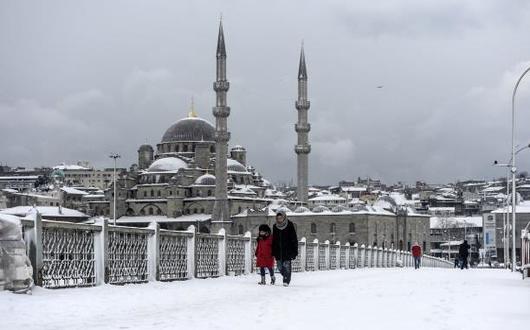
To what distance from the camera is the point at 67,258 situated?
12.1m

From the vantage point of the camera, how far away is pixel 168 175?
10550 centimetres

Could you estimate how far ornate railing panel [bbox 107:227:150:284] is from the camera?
13.6m

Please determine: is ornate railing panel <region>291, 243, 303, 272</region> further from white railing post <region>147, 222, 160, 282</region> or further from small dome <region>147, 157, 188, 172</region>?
small dome <region>147, 157, 188, 172</region>

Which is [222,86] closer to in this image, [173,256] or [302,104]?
[302,104]

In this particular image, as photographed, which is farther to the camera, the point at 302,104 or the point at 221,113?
the point at 302,104

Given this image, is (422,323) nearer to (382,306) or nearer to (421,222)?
(382,306)

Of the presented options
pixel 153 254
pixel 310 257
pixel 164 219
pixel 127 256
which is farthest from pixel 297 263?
pixel 164 219

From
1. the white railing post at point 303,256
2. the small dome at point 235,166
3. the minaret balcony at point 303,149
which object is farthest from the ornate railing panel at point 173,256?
the small dome at point 235,166

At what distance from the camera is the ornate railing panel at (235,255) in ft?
63.0

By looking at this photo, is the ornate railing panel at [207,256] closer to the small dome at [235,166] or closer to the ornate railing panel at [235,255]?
the ornate railing panel at [235,255]

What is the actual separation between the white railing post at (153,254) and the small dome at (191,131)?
313 ft

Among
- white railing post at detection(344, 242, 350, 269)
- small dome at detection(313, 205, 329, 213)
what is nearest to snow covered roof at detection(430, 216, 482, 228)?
small dome at detection(313, 205, 329, 213)

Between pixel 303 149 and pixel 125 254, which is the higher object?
pixel 303 149

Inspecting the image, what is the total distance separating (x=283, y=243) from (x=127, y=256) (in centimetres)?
309
